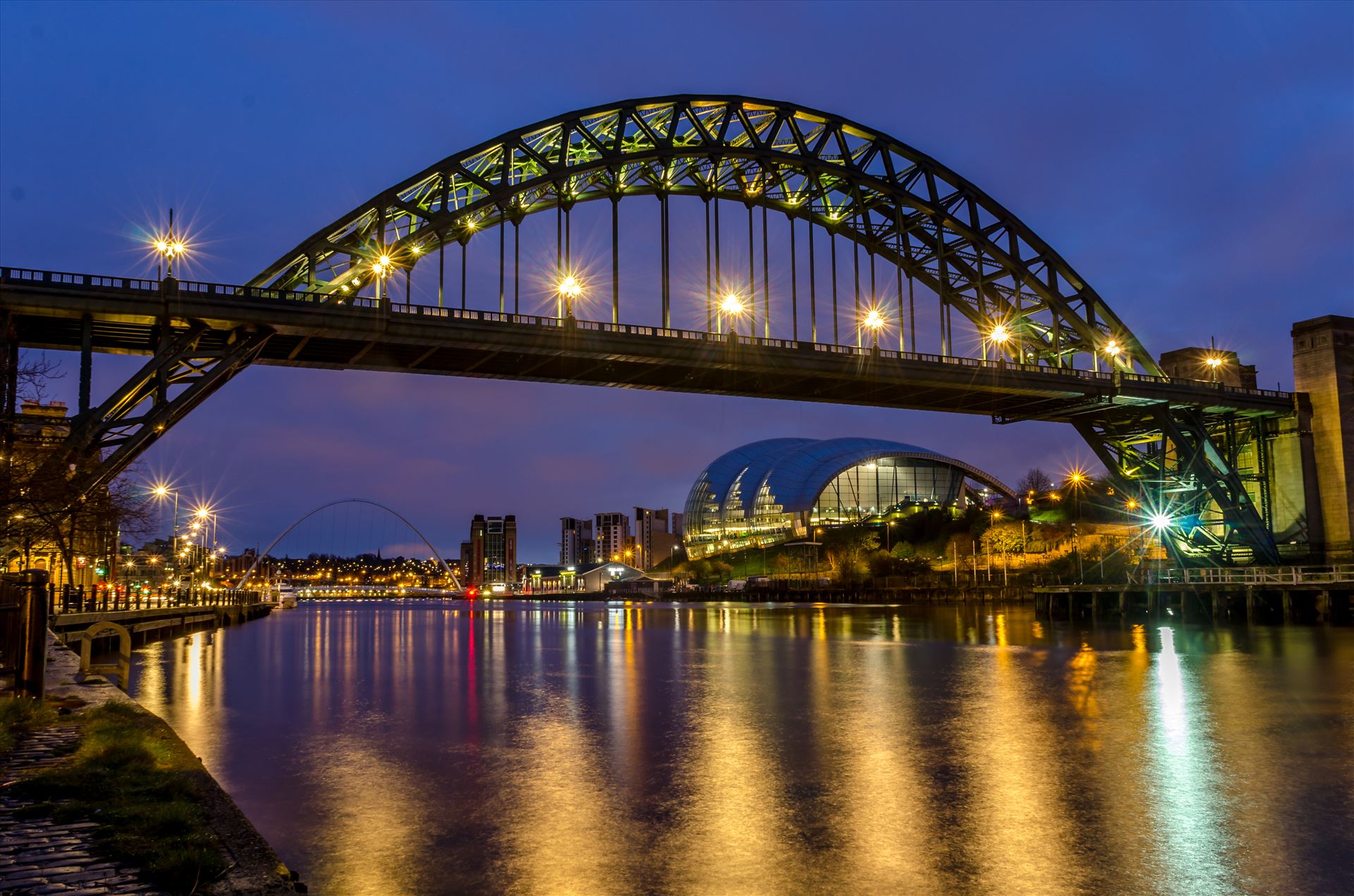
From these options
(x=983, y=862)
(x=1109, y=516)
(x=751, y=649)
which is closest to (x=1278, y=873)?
(x=983, y=862)

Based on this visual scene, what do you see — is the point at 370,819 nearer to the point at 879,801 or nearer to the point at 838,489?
the point at 879,801

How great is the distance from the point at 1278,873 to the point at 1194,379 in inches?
2682

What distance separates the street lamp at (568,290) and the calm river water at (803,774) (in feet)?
83.5

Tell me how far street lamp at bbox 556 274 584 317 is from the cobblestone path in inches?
1845

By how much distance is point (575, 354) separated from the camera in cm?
5156

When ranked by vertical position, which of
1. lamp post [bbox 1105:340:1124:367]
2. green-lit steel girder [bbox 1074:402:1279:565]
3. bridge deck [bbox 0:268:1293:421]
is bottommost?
green-lit steel girder [bbox 1074:402:1279:565]

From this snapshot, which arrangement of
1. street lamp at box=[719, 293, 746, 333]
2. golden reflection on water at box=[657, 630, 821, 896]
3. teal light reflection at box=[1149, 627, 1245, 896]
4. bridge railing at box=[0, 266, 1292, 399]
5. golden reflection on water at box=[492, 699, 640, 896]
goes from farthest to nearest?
street lamp at box=[719, 293, 746, 333] < bridge railing at box=[0, 266, 1292, 399] < golden reflection on water at box=[492, 699, 640, 896] < golden reflection on water at box=[657, 630, 821, 896] < teal light reflection at box=[1149, 627, 1245, 896]

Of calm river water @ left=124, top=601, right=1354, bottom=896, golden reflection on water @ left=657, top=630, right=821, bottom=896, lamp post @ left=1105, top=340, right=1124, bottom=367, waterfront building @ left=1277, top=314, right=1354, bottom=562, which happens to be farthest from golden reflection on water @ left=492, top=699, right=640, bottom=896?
Result: waterfront building @ left=1277, top=314, right=1354, bottom=562

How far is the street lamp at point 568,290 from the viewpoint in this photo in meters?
55.4

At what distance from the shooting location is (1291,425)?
66.2 meters

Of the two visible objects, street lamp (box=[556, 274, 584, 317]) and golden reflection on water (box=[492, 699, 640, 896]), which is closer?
golden reflection on water (box=[492, 699, 640, 896])

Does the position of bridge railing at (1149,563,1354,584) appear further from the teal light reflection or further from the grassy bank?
the grassy bank

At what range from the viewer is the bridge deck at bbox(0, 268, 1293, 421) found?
40.8 m

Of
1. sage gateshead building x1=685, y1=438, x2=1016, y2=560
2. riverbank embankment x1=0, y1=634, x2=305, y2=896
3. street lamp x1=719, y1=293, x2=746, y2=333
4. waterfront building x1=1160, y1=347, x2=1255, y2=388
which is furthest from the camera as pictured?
sage gateshead building x1=685, y1=438, x2=1016, y2=560
